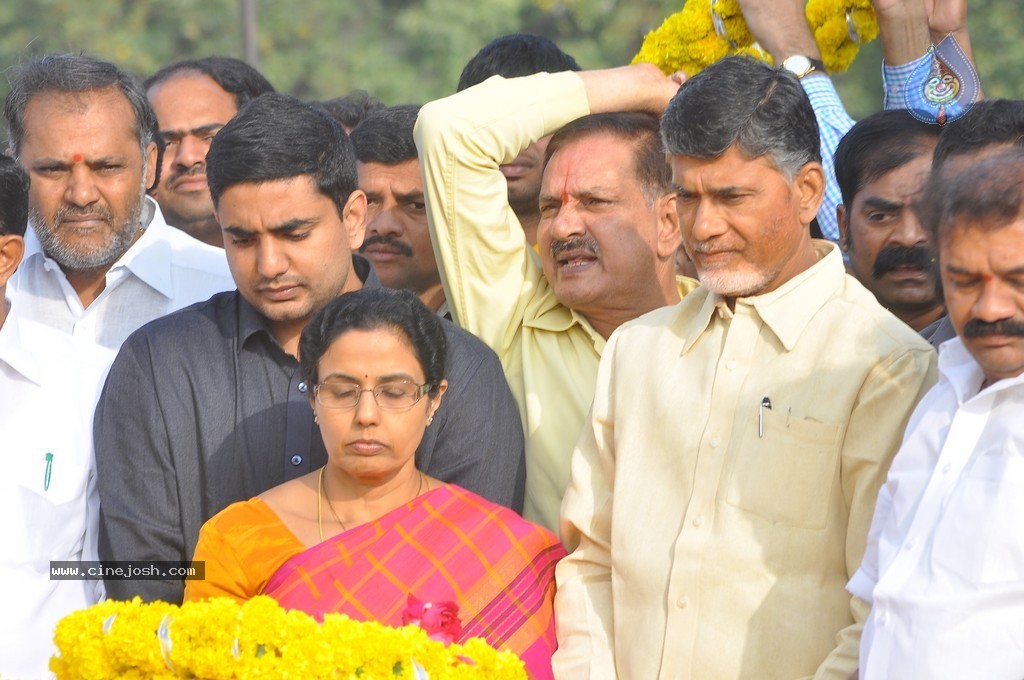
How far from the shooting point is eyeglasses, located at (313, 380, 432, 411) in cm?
366

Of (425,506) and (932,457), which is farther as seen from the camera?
(425,506)

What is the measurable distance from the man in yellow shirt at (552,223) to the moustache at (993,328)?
157 cm

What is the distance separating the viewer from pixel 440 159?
4.34 meters

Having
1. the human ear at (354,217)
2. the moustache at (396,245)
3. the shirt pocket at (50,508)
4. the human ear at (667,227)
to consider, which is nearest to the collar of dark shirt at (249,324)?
the human ear at (354,217)

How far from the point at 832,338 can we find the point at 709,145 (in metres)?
0.54

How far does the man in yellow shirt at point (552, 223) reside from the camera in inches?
171

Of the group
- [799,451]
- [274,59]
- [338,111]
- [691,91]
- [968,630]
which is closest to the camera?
[968,630]

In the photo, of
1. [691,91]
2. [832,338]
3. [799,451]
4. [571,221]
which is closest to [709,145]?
[691,91]

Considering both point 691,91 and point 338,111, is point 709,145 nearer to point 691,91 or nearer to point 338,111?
point 691,91

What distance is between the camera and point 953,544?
8.88ft

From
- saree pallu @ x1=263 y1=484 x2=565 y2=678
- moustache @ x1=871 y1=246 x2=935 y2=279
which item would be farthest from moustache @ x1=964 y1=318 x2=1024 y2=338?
moustache @ x1=871 y1=246 x2=935 y2=279

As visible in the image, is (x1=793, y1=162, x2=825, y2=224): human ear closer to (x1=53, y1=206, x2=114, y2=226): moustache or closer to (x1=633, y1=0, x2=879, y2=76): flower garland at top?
(x1=633, y1=0, x2=879, y2=76): flower garland at top

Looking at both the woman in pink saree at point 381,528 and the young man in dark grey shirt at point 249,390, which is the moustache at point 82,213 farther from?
the woman in pink saree at point 381,528

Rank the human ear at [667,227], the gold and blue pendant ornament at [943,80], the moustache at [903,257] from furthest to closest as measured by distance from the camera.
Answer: the gold and blue pendant ornament at [943,80] < the human ear at [667,227] < the moustache at [903,257]
